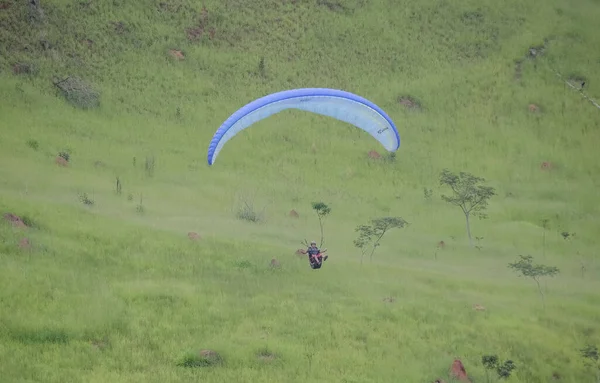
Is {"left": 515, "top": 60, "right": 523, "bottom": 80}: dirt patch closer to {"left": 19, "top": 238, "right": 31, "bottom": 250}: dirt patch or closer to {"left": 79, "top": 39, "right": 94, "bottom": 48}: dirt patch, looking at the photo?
{"left": 79, "top": 39, "right": 94, "bottom": 48}: dirt patch

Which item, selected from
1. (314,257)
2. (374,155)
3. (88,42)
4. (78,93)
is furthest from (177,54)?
(314,257)

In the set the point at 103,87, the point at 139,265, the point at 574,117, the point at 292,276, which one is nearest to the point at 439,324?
the point at 292,276

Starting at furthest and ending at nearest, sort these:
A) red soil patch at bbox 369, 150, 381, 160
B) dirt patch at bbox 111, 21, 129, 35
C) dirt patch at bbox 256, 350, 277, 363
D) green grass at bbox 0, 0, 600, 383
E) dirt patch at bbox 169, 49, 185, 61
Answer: dirt patch at bbox 111, 21, 129, 35, dirt patch at bbox 169, 49, 185, 61, red soil patch at bbox 369, 150, 381, 160, green grass at bbox 0, 0, 600, 383, dirt patch at bbox 256, 350, 277, 363

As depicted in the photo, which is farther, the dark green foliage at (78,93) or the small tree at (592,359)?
the dark green foliage at (78,93)

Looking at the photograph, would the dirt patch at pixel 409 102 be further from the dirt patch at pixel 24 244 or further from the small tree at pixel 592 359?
the dirt patch at pixel 24 244

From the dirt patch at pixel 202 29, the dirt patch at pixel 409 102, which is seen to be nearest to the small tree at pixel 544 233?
the dirt patch at pixel 409 102

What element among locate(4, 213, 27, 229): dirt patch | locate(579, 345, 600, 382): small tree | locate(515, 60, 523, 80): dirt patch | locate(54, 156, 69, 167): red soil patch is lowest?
locate(579, 345, 600, 382): small tree

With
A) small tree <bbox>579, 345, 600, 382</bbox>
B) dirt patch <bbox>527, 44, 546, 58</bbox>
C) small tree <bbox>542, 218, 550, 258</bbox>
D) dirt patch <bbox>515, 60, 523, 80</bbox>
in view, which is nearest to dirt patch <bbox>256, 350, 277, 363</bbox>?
small tree <bbox>579, 345, 600, 382</bbox>
